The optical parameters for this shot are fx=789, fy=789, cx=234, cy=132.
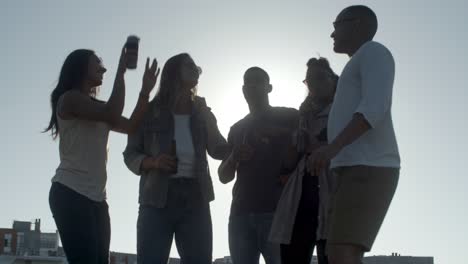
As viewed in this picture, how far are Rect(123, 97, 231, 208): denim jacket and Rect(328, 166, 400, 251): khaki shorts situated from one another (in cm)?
168

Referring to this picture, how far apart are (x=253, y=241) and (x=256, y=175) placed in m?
0.52

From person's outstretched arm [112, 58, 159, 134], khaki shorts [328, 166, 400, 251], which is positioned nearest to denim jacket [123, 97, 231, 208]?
person's outstretched arm [112, 58, 159, 134]

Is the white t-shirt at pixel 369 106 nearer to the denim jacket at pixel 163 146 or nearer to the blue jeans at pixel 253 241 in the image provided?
the denim jacket at pixel 163 146

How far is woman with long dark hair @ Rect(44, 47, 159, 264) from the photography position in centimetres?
503

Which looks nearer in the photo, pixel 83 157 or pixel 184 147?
pixel 83 157

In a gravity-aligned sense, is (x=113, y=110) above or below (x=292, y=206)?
above

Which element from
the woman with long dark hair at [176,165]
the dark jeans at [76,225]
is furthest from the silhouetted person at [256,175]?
the dark jeans at [76,225]

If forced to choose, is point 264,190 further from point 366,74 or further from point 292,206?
point 366,74

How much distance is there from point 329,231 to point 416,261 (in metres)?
96.2

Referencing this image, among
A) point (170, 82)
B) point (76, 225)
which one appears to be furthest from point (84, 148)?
point (170, 82)

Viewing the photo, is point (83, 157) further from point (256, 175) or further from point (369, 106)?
point (369, 106)

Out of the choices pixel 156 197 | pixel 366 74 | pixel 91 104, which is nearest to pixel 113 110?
pixel 91 104

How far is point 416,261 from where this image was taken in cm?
9675

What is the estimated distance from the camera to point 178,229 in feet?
18.9
